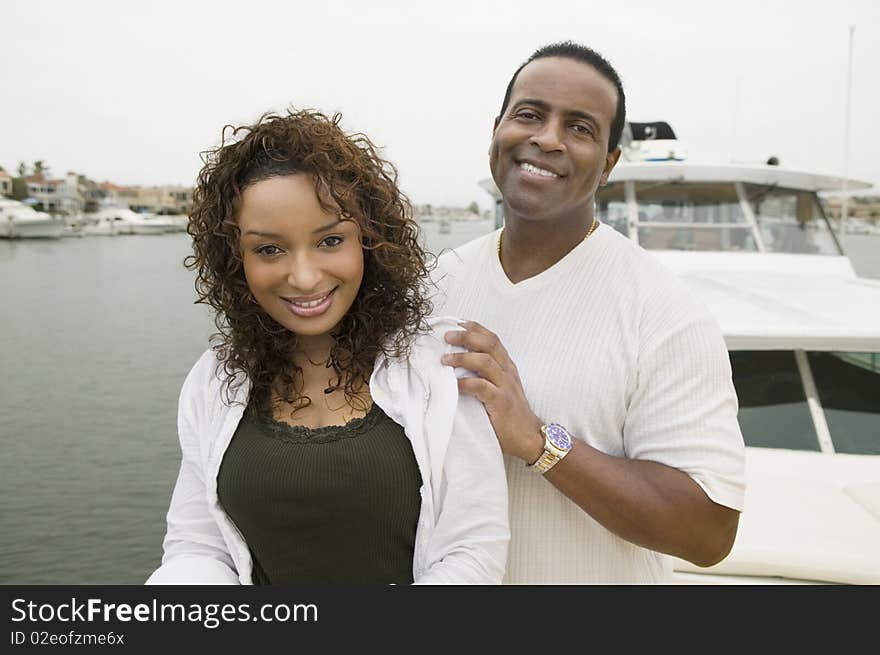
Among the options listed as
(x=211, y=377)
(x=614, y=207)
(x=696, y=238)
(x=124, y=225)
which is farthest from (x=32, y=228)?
(x=211, y=377)

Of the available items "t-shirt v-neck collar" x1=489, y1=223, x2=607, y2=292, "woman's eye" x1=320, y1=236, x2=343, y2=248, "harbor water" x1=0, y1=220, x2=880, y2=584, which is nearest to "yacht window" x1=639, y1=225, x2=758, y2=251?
"harbor water" x1=0, y1=220, x2=880, y2=584

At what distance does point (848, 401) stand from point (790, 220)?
3039mm

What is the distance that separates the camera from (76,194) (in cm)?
10825

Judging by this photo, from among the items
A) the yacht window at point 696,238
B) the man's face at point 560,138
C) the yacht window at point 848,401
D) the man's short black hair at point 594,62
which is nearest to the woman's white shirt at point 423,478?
the man's face at point 560,138

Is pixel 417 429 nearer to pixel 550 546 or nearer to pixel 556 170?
pixel 550 546

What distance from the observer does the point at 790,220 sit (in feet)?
23.3

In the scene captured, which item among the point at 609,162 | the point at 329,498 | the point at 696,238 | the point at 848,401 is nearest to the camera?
the point at 329,498

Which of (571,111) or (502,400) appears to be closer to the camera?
(502,400)

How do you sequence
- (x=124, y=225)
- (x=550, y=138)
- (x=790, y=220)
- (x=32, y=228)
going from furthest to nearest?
(x=124, y=225) → (x=32, y=228) → (x=790, y=220) → (x=550, y=138)

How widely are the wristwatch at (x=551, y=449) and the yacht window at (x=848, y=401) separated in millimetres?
3216

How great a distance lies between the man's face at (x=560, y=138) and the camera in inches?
82.4

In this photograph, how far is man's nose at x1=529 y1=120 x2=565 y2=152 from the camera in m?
2.09

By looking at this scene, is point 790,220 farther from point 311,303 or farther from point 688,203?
point 311,303

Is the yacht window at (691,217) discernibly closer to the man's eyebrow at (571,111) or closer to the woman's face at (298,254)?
the man's eyebrow at (571,111)
